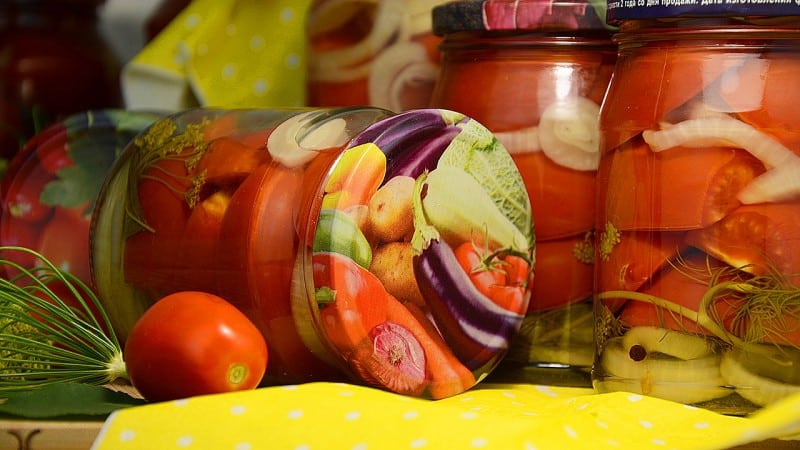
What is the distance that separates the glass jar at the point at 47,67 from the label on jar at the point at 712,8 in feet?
2.28

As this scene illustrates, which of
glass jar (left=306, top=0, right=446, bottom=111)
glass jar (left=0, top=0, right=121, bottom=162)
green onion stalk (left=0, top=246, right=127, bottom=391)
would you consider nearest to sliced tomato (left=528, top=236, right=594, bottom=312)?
Result: glass jar (left=306, top=0, right=446, bottom=111)

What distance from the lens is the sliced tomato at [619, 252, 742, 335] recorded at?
0.67 metres

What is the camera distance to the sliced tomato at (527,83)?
0.79m

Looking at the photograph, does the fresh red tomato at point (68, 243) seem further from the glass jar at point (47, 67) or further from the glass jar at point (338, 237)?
the glass jar at point (47, 67)

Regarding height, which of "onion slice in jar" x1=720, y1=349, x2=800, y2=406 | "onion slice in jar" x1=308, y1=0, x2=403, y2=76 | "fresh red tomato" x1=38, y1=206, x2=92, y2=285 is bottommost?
"onion slice in jar" x1=720, y1=349, x2=800, y2=406

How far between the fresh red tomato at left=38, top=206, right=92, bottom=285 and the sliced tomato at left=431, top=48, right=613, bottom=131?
0.35 metres

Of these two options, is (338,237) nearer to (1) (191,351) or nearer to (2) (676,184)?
(1) (191,351)

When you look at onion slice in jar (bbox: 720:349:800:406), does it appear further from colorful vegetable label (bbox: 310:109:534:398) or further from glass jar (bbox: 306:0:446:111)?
glass jar (bbox: 306:0:446:111)

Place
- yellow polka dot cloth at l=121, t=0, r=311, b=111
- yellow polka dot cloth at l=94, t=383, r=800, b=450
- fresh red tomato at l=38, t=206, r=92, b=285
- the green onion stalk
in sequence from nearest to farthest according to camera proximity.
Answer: yellow polka dot cloth at l=94, t=383, r=800, b=450
the green onion stalk
fresh red tomato at l=38, t=206, r=92, b=285
yellow polka dot cloth at l=121, t=0, r=311, b=111

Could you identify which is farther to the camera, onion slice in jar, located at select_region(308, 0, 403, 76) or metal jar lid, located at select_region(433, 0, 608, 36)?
onion slice in jar, located at select_region(308, 0, 403, 76)

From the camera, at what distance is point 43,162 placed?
919 millimetres

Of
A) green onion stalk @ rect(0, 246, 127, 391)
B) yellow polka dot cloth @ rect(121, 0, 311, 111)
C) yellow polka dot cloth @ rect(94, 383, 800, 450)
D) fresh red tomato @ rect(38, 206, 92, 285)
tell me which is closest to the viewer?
yellow polka dot cloth @ rect(94, 383, 800, 450)

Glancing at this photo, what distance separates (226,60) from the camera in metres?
1.15

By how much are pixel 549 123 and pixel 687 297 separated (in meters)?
0.18
